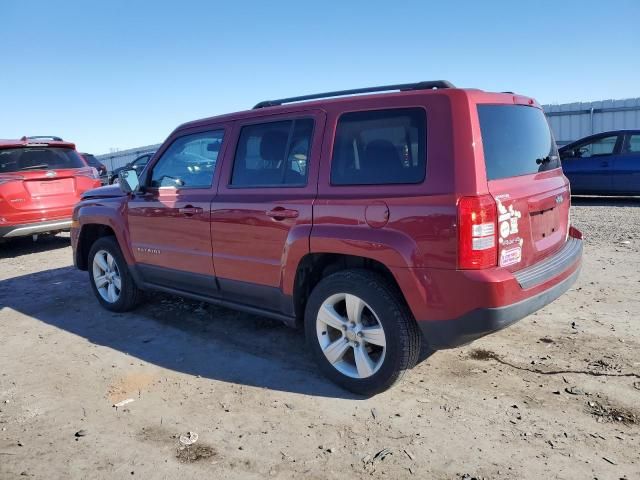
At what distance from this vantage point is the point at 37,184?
8.32 metres

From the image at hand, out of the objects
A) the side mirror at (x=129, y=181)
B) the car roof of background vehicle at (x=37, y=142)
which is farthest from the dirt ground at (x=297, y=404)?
the car roof of background vehicle at (x=37, y=142)

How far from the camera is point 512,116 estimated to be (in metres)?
3.41

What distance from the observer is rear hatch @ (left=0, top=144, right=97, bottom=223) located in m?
8.05

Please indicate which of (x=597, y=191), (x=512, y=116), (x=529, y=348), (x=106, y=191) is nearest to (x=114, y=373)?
(x=106, y=191)

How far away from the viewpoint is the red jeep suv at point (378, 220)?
291cm

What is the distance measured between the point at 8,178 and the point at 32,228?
0.83m

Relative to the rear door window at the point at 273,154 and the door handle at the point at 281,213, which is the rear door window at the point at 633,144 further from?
the door handle at the point at 281,213

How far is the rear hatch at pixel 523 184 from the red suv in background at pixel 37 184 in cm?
745

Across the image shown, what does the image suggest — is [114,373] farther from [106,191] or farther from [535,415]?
[535,415]

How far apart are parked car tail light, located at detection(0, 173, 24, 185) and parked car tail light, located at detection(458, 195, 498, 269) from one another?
25.0 ft

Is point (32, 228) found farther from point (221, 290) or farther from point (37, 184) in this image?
point (221, 290)

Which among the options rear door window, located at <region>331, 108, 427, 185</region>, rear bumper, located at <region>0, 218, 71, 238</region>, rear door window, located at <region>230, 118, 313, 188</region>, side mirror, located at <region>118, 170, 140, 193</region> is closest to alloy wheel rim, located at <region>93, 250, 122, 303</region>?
side mirror, located at <region>118, 170, 140, 193</region>

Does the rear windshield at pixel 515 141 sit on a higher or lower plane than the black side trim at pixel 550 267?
higher

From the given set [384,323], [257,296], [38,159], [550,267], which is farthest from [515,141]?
Answer: [38,159]
